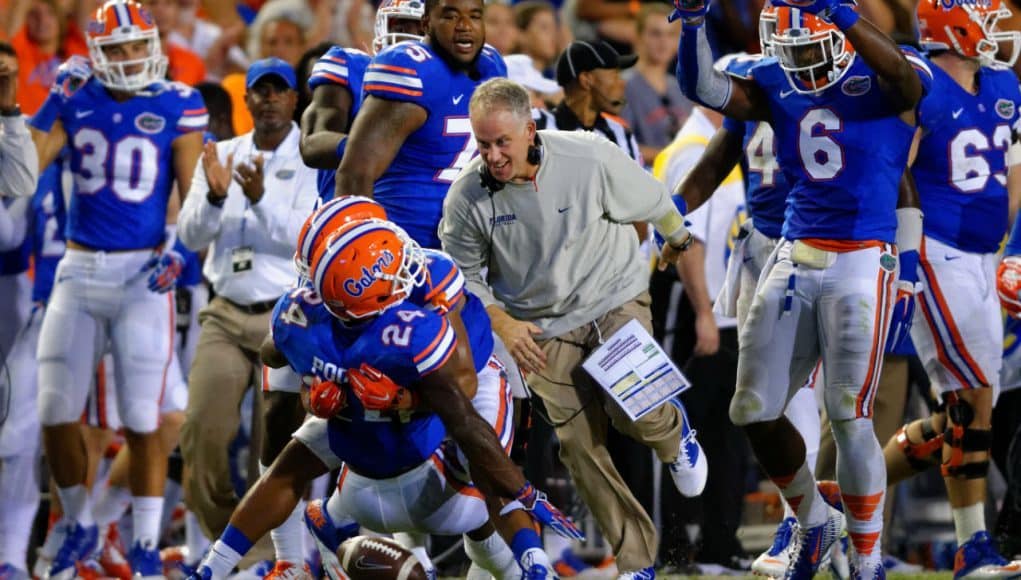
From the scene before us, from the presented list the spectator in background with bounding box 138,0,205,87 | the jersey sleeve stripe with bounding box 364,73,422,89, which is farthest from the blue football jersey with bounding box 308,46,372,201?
the spectator in background with bounding box 138,0,205,87

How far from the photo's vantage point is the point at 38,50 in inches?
378

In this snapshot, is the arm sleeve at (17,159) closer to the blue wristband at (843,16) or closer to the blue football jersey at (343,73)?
the blue football jersey at (343,73)

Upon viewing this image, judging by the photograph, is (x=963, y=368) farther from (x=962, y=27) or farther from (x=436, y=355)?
(x=436, y=355)

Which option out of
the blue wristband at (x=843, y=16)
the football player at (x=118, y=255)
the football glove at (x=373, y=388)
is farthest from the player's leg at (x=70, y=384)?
the blue wristband at (x=843, y=16)

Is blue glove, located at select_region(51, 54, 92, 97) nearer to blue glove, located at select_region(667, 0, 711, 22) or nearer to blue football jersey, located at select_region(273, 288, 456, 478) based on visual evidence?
blue football jersey, located at select_region(273, 288, 456, 478)

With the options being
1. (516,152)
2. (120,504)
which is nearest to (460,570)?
(120,504)

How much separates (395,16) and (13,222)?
2376 mm

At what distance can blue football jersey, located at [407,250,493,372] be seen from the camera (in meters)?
5.24

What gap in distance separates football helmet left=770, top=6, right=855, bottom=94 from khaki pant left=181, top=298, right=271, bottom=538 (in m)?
2.52

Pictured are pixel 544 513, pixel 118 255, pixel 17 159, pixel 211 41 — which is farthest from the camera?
pixel 211 41

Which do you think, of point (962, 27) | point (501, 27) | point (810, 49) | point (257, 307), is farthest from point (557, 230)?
point (501, 27)

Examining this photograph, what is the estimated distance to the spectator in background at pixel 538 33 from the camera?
9.73 m

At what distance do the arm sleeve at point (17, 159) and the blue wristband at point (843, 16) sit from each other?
130 inches

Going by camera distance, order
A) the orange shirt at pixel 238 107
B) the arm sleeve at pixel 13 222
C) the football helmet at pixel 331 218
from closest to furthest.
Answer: the football helmet at pixel 331 218 < the arm sleeve at pixel 13 222 < the orange shirt at pixel 238 107
